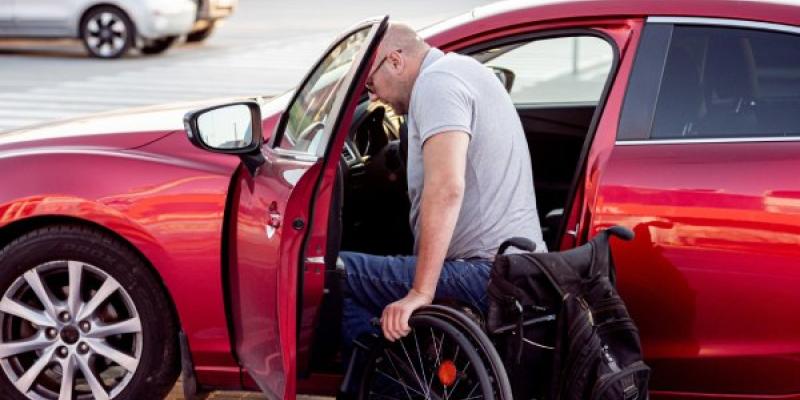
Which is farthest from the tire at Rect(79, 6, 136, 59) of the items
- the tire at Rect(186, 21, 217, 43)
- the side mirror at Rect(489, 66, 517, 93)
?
the side mirror at Rect(489, 66, 517, 93)

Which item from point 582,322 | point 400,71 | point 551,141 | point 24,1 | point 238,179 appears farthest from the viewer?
point 24,1

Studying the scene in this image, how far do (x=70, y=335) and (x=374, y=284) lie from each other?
1077 mm

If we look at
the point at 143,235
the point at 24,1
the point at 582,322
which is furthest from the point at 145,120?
the point at 24,1

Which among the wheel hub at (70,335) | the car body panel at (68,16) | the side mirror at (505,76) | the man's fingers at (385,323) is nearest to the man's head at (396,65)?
the man's fingers at (385,323)

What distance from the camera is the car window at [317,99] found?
445 centimetres

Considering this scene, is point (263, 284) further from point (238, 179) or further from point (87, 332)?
point (87, 332)

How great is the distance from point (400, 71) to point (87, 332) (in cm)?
136

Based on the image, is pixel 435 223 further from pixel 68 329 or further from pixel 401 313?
pixel 68 329

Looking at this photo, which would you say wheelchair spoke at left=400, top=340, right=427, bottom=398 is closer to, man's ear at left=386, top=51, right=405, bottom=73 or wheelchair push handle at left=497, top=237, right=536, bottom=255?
wheelchair push handle at left=497, top=237, right=536, bottom=255

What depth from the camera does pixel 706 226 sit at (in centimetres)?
429

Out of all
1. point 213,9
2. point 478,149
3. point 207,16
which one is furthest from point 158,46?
point 478,149

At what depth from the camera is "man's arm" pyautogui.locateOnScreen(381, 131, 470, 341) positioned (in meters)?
4.09

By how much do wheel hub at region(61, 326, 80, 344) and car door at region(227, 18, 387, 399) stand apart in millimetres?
548

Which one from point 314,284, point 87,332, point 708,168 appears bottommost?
point 87,332
